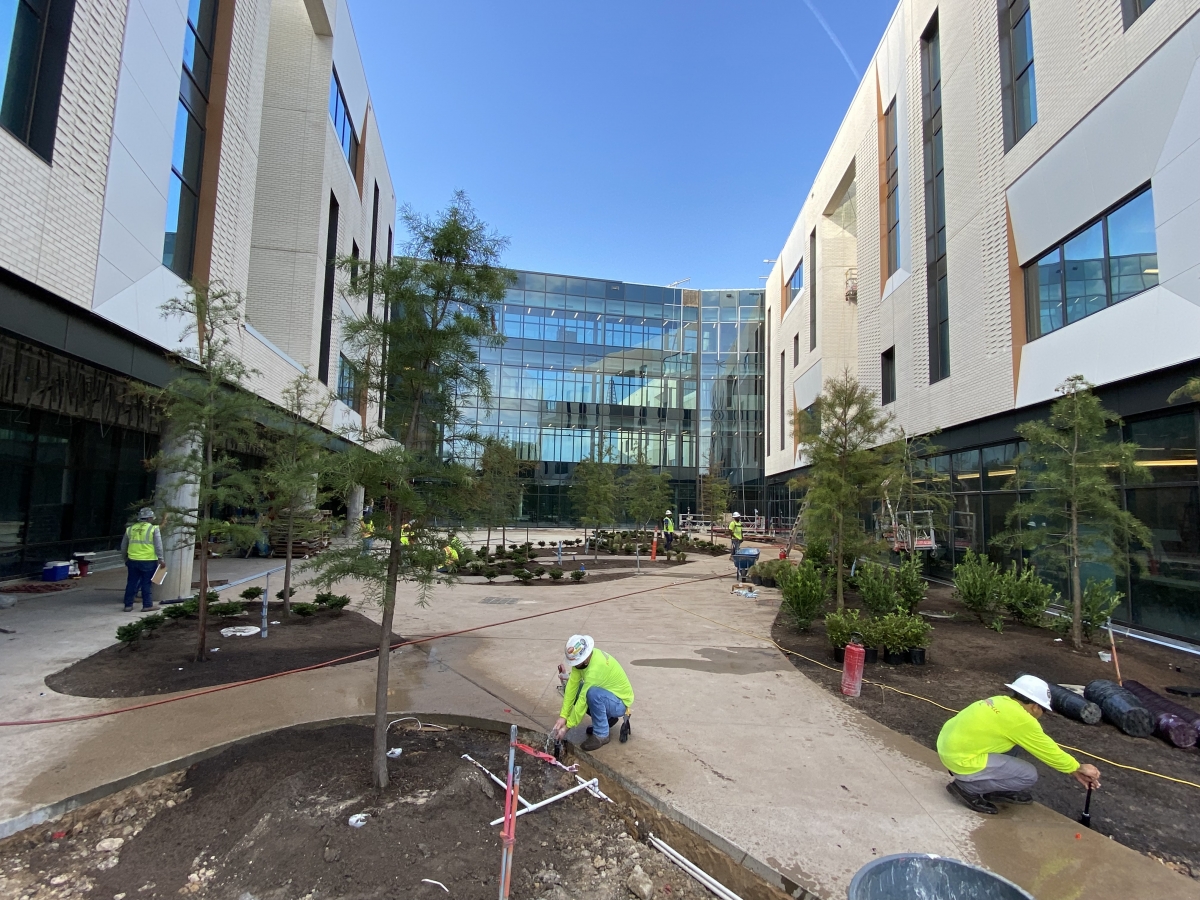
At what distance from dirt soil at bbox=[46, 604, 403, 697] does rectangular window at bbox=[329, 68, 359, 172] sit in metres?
19.0

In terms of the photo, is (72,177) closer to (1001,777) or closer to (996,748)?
(996,748)

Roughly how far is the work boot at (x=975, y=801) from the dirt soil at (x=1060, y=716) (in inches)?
26.9

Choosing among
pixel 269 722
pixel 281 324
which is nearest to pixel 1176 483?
pixel 269 722

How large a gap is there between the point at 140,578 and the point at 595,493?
700 inches

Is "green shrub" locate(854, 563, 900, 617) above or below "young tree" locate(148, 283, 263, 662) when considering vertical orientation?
below

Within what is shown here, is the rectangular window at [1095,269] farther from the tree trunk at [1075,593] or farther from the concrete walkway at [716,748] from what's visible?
the concrete walkway at [716,748]

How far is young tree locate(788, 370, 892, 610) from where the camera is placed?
11781mm

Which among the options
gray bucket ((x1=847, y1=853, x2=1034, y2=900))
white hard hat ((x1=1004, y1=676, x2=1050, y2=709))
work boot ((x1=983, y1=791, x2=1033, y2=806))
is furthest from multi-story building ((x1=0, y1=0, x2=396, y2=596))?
work boot ((x1=983, y1=791, x2=1033, y2=806))

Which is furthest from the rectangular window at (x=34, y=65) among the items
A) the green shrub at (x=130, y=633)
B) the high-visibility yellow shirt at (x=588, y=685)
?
the high-visibility yellow shirt at (x=588, y=685)

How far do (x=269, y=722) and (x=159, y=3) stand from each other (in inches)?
455

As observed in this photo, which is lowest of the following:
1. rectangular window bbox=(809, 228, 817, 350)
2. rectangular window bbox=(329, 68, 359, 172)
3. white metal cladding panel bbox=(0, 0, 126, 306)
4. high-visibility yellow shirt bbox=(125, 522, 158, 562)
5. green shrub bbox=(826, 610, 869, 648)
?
green shrub bbox=(826, 610, 869, 648)

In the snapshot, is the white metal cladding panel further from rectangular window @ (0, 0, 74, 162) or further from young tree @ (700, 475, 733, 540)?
young tree @ (700, 475, 733, 540)

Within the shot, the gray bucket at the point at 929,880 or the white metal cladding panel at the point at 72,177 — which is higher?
the white metal cladding panel at the point at 72,177

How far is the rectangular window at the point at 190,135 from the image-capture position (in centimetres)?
1175
